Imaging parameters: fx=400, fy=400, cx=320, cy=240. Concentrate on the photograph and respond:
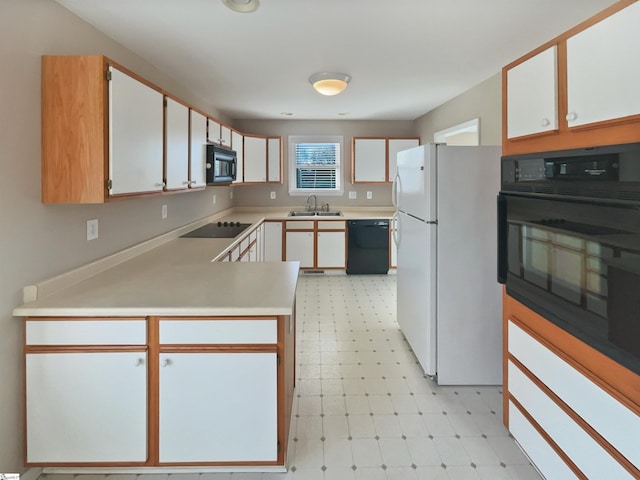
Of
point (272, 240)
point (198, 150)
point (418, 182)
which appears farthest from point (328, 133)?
point (418, 182)

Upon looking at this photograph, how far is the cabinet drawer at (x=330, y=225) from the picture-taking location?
5613 mm

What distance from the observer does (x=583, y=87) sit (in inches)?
55.4

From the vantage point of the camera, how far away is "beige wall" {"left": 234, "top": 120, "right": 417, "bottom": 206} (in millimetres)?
6133

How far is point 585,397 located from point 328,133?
5302mm

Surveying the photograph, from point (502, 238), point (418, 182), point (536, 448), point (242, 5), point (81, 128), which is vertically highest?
point (242, 5)

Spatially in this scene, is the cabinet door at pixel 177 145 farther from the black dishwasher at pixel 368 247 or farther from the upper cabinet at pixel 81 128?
the black dishwasher at pixel 368 247

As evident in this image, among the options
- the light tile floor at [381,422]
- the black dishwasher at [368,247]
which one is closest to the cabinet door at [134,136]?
the light tile floor at [381,422]

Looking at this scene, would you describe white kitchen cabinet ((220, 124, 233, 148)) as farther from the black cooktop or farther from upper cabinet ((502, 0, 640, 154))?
upper cabinet ((502, 0, 640, 154))

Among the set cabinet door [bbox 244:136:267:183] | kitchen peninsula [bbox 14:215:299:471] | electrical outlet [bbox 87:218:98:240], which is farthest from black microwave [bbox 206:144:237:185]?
kitchen peninsula [bbox 14:215:299:471]

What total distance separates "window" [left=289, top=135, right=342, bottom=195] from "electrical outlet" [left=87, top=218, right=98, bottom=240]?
4.11m

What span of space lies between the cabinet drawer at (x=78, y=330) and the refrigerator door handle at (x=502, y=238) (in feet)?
5.48

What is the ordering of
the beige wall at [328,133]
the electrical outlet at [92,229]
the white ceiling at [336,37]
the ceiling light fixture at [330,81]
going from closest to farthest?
the white ceiling at [336,37] → the electrical outlet at [92,229] → the ceiling light fixture at [330,81] → the beige wall at [328,133]

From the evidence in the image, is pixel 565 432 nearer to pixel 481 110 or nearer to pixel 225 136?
pixel 481 110

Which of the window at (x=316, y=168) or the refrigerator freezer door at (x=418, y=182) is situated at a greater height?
the window at (x=316, y=168)
